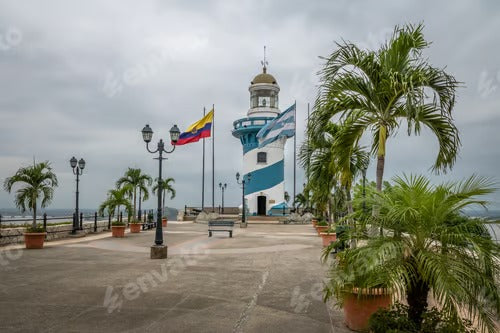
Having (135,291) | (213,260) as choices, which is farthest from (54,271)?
(213,260)

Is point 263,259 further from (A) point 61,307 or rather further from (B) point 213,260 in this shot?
(A) point 61,307


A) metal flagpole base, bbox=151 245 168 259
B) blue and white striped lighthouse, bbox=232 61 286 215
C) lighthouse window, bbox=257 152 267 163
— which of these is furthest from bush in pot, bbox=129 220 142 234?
lighthouse window, bbox=257 152 267 163

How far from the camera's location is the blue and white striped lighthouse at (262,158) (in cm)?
3984

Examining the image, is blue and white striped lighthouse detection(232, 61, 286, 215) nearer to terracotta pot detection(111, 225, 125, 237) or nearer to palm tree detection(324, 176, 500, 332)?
terracotta pot detection(111, 225, 125, 237)

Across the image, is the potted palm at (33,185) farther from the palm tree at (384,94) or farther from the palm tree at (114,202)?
the palm tree at (384,94)

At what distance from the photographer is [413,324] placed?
14.4 feet

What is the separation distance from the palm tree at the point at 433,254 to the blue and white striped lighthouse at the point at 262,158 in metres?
34.9

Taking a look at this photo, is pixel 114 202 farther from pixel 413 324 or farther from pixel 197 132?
pixel 413 324

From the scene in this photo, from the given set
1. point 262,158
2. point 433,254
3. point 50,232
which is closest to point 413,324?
point 433,254

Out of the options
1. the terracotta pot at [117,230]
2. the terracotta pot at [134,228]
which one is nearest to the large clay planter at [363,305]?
the terracotta pot at [117,230]

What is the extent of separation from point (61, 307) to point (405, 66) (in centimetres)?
710

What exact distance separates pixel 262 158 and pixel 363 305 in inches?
1395

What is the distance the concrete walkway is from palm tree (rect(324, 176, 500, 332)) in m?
1.77

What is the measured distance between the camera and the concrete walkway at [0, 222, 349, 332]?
5957 mm
